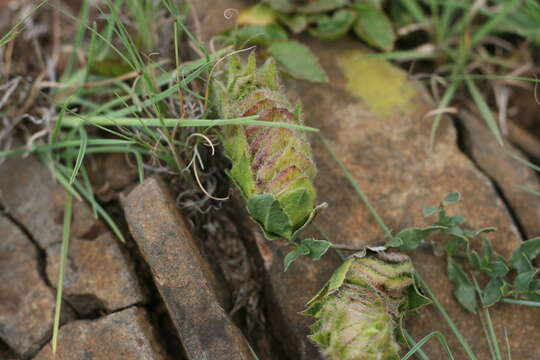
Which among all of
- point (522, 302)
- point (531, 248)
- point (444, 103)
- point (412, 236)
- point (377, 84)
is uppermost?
point (377, 84)

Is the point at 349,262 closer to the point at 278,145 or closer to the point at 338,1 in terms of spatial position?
the point at 278,145

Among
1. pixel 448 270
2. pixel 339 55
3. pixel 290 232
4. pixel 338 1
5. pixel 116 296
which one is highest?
pixel 338 1

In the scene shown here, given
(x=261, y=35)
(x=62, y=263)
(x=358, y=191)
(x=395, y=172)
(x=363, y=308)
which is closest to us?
(x=363, y=308)

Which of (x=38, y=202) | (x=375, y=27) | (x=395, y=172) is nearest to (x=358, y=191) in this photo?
(x=395, y=172)

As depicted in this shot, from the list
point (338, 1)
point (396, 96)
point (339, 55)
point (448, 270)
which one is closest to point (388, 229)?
point (448, 270)

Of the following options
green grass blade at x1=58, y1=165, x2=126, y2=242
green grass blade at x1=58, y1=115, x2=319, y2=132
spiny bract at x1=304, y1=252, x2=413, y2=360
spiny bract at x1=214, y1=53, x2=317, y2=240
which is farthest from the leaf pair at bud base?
green grass blade at x1=58, y1=165, x2=126, y2=242

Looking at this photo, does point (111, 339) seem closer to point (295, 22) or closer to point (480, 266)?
point (480, 266)

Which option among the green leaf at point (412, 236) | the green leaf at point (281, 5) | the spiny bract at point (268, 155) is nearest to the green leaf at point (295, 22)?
the green leaf at point (281, 5)

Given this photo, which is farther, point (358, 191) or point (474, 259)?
point (358, 191)

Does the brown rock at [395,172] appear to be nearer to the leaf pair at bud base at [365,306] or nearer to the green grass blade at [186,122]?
the leaf pair at bud base at [365,306]
